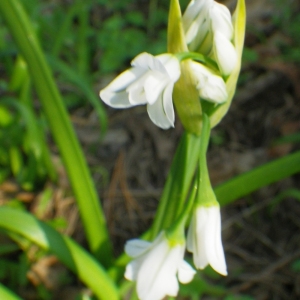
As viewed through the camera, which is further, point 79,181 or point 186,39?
point 79,181

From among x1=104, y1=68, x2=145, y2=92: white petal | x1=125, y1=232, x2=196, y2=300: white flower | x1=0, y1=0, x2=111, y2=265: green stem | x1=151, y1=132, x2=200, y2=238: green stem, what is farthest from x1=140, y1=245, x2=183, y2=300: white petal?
x1=0, y1=0, x2=111, y2=265: green stem

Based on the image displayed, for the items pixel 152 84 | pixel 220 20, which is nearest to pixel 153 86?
pixel 152 84

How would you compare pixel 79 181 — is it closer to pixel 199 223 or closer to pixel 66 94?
pixel 199 223

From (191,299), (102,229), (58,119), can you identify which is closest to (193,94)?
(58,119)

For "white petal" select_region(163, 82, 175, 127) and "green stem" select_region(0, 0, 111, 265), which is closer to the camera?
"white petal" select_region(163, 82, 175, 127)

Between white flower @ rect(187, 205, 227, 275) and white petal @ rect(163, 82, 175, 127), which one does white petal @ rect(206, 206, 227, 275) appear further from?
white petal @ rect(163, 82, 175, 127)

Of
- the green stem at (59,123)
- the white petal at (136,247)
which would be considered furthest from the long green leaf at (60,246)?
the white petal at (136,247)

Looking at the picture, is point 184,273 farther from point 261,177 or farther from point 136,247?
point 261,177
